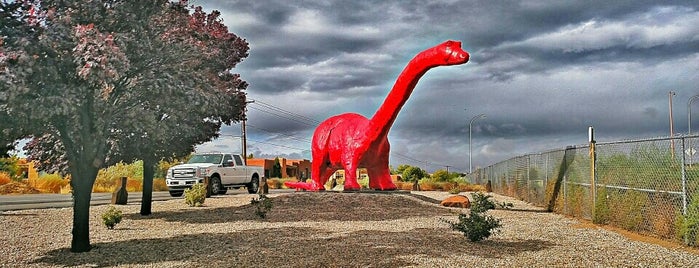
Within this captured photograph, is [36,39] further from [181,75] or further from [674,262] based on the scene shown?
[674,262]

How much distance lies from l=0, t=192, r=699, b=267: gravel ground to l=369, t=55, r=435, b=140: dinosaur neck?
261 centimetres

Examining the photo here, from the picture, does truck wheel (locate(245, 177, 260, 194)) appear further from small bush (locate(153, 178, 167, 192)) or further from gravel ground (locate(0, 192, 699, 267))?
gravel ground (locate(0, 192, 699, 267))

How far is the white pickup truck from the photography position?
1016 inches

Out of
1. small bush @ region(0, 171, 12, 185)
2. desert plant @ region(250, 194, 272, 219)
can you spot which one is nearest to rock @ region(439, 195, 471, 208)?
desert plant @ region(250, 194, 272, 219)

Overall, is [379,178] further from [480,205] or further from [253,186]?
[253,186]

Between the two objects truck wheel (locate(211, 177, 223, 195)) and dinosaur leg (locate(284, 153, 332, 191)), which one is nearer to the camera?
dinosaur leg (locate(284, 153, 332, 191))

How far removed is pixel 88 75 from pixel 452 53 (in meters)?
8.66

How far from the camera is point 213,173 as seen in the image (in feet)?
86.8

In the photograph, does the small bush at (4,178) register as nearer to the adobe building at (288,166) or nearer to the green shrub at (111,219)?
the green shrub at (111,219)

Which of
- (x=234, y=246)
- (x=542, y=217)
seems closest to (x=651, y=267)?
(x=234, y=246)

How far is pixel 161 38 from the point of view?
37.8ft

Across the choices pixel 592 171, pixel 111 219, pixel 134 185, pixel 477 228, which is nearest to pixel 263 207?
pixel 111 219

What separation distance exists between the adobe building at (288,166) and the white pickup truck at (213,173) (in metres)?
31.8

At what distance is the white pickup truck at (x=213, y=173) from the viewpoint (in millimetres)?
25812
